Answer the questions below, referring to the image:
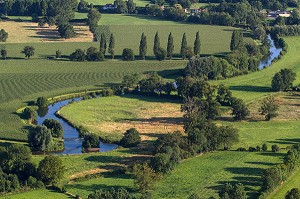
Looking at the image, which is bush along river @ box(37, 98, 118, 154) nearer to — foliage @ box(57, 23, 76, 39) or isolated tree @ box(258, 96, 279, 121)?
isolated tree @ box(258, 96, 279, 121)

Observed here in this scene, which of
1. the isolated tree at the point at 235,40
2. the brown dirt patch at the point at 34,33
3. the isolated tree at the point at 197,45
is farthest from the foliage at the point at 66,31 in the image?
the isolated tree at the point at 235,40

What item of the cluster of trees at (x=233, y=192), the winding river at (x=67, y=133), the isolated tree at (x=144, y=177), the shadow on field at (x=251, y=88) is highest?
the shadow on field at (x=251, y=88)

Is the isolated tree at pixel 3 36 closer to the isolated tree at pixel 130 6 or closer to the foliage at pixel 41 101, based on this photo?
the isolated tree at pixel 130 6

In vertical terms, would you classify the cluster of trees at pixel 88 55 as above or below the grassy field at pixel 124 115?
above

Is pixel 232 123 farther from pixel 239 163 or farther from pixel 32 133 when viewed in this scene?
pixel 32 133

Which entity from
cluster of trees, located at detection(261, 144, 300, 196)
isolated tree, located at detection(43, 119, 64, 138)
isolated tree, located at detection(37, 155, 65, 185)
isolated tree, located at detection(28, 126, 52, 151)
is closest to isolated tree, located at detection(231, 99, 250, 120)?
cluster of trees, located at detection(261, 144, 300, 196)

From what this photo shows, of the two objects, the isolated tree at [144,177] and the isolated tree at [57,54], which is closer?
the isolated tree at [144,177]

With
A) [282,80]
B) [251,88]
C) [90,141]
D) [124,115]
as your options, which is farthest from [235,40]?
[90,141]

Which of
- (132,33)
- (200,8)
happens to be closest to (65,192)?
(132,33)
